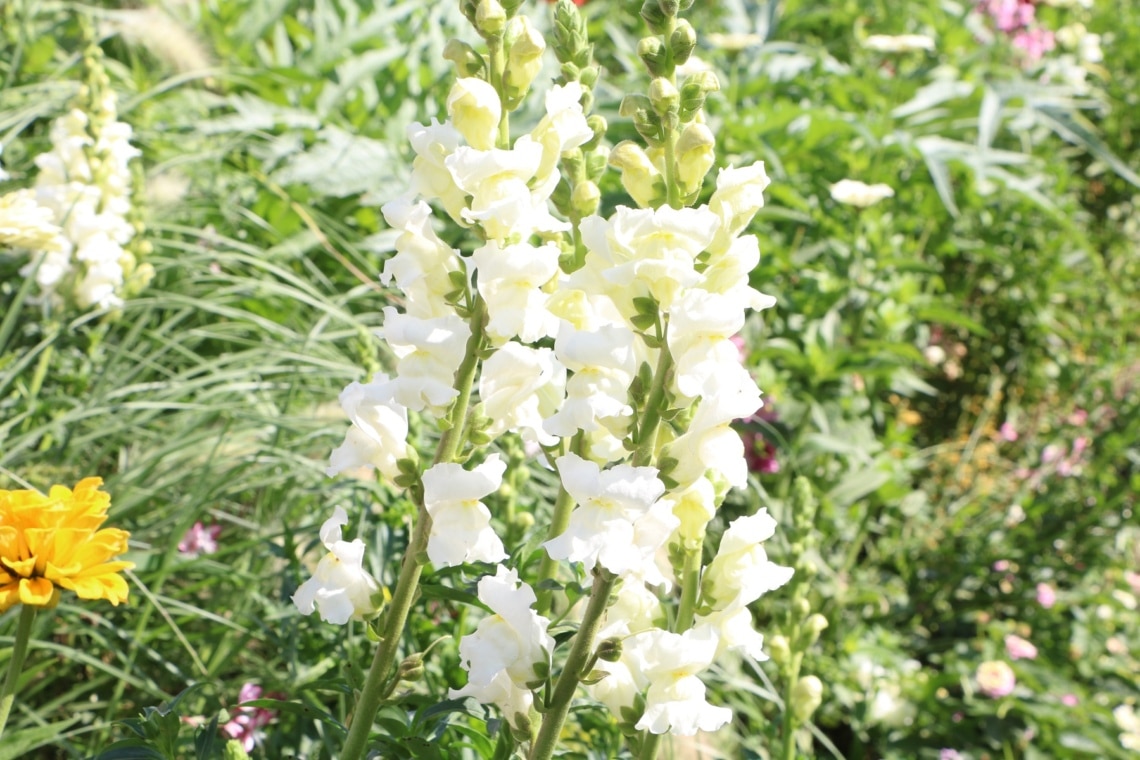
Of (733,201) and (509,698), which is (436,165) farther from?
(509,698)

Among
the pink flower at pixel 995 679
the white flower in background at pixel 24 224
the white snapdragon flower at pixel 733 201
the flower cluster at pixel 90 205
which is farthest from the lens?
the pink flower at pixel 995 679

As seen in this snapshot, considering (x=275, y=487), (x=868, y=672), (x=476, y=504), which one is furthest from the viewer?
(x=868, y=672)

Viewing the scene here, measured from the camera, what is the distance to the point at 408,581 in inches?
48.8

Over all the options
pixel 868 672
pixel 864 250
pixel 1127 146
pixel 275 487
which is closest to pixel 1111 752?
pixel 868 672

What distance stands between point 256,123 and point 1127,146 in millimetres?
4188

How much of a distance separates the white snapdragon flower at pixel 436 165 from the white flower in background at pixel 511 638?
0.40 m

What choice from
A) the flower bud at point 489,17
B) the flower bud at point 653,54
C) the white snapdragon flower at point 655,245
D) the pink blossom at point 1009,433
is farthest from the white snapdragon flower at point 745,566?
the pink blossom at point 1009,433

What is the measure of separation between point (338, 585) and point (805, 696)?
27.6 inches

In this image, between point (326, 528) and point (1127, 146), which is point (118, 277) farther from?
point (1127, 146)

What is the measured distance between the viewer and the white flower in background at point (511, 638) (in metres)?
1.14

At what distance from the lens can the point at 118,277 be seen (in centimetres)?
245

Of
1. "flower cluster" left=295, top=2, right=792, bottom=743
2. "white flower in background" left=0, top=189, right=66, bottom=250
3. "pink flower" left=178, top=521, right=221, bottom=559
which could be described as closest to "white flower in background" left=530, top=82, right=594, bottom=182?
"flower cluster" left=295, top=2, right=792, bottom=743

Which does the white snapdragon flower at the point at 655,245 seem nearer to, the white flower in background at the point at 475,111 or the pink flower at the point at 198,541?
the white flower in background at the point at 475,111

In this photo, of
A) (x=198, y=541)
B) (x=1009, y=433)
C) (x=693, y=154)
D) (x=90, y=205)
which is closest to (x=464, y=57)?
(x=693, y=154)
